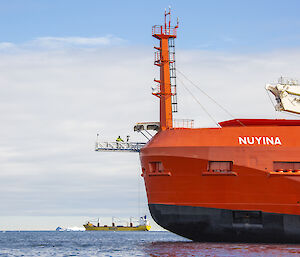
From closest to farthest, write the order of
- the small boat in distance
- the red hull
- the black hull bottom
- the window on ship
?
the red hull
the black hull bottom
the window on ship
the small boat in distance

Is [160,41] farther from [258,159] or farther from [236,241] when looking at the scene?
[236,241]

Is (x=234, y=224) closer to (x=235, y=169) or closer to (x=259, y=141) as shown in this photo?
(x=235, y=169)

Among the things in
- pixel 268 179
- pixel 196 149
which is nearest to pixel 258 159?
pixel 268 179

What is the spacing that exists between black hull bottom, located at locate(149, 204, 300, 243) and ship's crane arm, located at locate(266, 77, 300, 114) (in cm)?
820

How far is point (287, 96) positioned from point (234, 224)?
32.4 feet

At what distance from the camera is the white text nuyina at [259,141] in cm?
3728

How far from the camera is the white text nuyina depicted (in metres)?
37.3

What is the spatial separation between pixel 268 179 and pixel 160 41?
14.1 meters

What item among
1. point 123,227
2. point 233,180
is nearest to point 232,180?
point 233,180

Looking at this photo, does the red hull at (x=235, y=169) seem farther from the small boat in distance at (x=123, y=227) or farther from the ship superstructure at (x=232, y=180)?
the small boat in distance at (x=123, y=227)

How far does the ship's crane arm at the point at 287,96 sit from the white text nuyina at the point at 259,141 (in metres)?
4.86

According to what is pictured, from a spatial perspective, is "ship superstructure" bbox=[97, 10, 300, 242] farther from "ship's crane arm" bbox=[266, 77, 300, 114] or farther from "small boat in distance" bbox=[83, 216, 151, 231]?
"small boat in distance" bbox=[83, 216, 151, 231]

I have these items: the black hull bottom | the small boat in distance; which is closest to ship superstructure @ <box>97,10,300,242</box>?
the black hull bottom

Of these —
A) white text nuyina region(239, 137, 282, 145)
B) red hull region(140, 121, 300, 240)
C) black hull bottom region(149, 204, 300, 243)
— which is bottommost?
black hull bottom region(149, 204, 300, 243)
